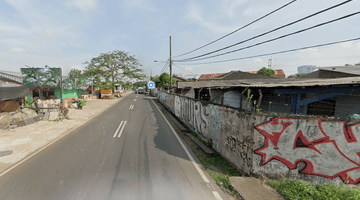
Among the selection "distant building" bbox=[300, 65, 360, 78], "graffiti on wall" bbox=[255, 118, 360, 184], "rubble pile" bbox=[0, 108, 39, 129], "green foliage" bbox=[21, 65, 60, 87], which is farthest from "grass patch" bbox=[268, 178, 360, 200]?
"green foliage" bbox=[21, 65, 60, 87]

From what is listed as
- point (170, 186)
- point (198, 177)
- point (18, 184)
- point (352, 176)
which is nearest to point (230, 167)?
point (198, 177)

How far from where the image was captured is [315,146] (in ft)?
13.4

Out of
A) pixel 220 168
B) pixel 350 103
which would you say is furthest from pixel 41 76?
pixel 350 103

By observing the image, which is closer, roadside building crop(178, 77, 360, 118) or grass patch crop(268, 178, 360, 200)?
grass patch crop(268, 178, 360, 200)

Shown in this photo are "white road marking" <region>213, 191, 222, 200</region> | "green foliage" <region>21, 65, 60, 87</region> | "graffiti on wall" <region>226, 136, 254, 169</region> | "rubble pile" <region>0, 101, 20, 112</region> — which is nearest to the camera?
"white road marking" <region>213, 191, 222, 200</region>

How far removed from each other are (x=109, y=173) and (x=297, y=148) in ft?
18.8

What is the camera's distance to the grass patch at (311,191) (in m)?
3.62

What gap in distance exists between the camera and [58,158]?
5723 millimetres

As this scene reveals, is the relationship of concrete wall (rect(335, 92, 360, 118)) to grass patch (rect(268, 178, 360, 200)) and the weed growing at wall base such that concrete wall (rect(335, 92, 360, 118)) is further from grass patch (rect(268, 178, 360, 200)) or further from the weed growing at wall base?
the weed growing at wall base

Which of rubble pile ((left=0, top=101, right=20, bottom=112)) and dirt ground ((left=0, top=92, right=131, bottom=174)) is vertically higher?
rubble pile ((left=0, top=101, right=20, bottom=112))

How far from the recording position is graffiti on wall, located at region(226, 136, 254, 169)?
15.1 feet

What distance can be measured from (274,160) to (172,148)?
157 inches

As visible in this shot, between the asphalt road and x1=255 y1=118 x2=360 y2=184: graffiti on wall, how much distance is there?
7.07 ft

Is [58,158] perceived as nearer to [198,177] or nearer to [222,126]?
[198,177]
